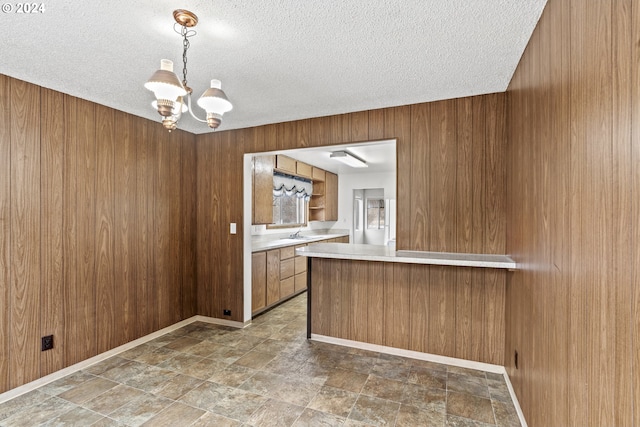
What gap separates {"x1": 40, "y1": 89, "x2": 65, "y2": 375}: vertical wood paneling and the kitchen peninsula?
2.12 meters

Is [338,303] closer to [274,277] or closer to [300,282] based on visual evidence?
[274,277]

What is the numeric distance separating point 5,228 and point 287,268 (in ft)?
10.5

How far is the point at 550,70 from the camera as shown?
4.71 ft

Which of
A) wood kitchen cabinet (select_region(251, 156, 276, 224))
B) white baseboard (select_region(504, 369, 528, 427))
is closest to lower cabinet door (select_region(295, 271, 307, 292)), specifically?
wood kitchen cabinet (select_region(251, 156, 276, 224))

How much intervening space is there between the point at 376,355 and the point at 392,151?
9.59 feet

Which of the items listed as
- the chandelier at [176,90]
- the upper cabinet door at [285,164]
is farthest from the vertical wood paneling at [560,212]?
the upper cabinet door at [285,164]

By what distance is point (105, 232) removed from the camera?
9.52ft

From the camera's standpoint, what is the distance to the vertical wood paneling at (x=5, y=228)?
2.21m

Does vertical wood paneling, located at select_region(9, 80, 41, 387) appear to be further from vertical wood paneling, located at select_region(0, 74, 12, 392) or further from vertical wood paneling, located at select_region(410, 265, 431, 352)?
vertical wood paneling, located at select_region(410, 265, 431, 352)

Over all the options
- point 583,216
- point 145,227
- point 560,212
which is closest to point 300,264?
point 145,227

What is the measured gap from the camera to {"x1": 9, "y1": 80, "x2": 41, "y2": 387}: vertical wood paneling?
228cm

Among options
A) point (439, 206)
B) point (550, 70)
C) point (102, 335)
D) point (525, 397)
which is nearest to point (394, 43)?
point (550, 70)

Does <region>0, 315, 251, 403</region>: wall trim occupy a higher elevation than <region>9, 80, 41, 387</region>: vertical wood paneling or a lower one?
lower

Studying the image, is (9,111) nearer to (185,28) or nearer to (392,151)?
(185,28)
